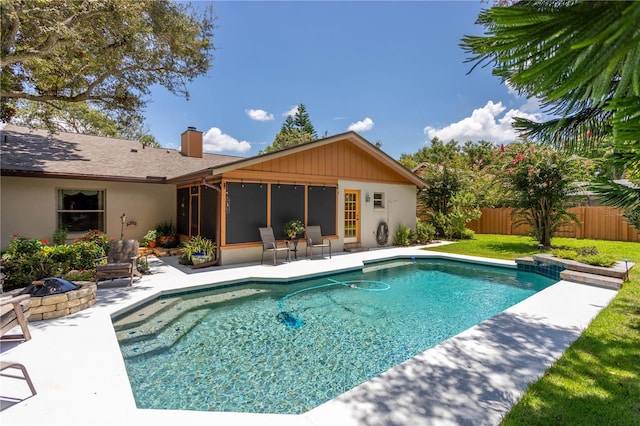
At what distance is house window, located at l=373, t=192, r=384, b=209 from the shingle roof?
27.0 ft

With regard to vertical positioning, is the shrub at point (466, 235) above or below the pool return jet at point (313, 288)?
above

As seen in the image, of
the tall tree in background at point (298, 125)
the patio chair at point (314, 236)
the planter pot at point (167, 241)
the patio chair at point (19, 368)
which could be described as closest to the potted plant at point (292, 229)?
the patio chair at point (314, 236)

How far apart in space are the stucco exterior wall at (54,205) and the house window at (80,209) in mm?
169

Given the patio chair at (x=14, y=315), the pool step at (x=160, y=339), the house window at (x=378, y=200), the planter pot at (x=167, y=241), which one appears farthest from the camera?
the house window at (x=378, y=200)

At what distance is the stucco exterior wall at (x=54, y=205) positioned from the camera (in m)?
9.50

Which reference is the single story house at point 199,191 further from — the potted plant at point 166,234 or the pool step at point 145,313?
the pool step at point 145,313

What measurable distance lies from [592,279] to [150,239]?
44.5 feet

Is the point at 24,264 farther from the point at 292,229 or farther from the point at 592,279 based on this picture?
the point at 592,279

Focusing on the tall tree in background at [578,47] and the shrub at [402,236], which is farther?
the shrub at [402,236]

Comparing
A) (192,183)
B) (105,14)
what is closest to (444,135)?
(192,183)

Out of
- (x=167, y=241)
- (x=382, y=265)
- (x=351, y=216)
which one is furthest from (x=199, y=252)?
(x=351, y=216)

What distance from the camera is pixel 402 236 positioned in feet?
45.7

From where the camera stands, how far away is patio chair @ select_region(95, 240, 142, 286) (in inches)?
272

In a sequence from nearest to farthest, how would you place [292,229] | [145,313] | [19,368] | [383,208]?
1. [19,368]
2. [145,313]
3. [292,229]
4. [383,208]
